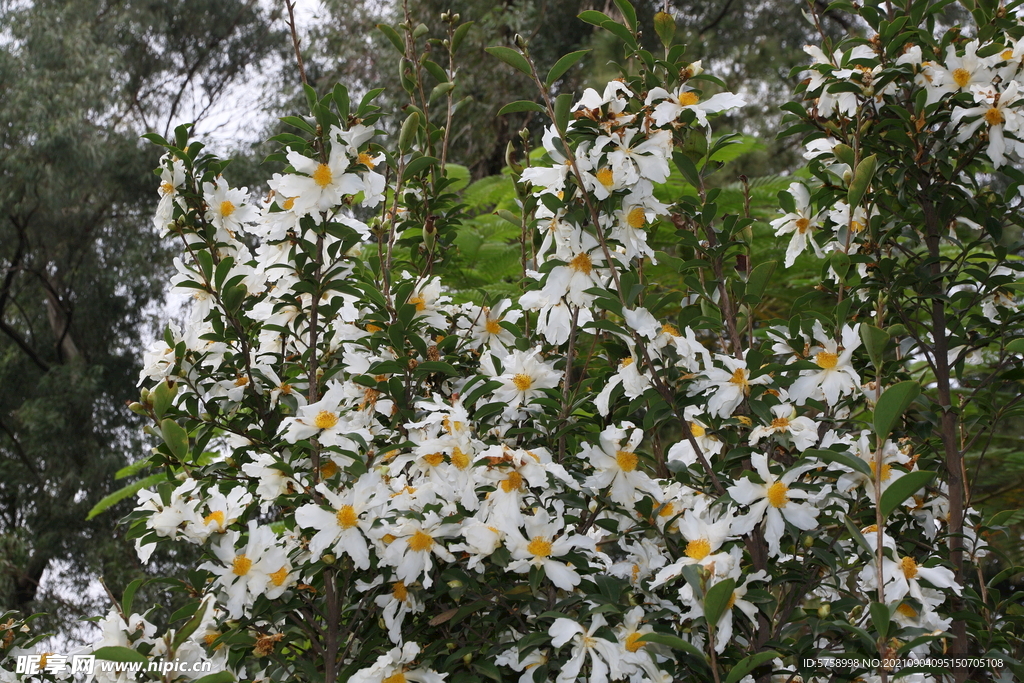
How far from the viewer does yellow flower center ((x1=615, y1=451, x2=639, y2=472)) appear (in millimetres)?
1167

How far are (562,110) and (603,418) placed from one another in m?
0.47

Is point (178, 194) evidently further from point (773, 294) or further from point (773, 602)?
point (773, 294)

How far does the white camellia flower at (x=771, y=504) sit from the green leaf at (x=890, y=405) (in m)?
0.13

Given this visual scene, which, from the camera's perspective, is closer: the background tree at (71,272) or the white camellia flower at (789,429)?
the white camellia flower at (789,429)

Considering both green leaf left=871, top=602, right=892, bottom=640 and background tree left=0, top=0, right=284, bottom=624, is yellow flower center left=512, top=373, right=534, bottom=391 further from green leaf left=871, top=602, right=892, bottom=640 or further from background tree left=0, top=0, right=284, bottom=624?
background tree left=0, top=0, right=284, bottom=624

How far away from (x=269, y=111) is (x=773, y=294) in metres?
5.94

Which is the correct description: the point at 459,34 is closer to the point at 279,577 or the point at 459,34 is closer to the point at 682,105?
the point at 682,105

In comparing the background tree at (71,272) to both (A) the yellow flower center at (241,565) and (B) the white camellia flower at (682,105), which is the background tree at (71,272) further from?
(B) the white camellia flower at (682,105)

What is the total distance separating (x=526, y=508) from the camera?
1.22 metres

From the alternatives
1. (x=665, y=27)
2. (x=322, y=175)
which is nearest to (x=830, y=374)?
(x=665, y=27)

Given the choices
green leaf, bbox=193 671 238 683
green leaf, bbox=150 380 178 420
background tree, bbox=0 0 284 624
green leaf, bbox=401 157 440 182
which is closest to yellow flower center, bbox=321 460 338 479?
green leaf, bbox=150 380 178 420

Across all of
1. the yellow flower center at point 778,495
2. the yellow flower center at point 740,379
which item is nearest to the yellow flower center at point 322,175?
the yellow flower center at point 740,379

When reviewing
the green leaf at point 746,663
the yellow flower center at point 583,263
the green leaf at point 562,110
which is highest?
the green leaf at point 562,110

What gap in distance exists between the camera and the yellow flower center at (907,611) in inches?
44.9
